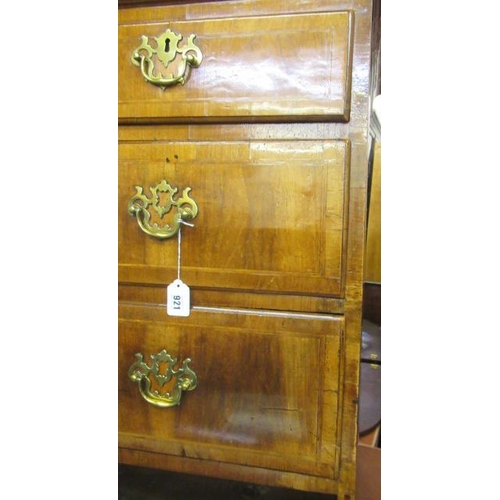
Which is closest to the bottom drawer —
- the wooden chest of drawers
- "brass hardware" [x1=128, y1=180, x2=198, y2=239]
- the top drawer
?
the wooden chest of drawers

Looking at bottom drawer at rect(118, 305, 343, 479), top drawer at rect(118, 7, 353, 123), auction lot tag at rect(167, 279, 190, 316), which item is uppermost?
top drawer at rect(118, 7, 353, 123)

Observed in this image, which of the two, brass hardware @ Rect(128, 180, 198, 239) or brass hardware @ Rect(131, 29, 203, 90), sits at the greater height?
brass hardware @ Rect(131, 29, 203, 90)

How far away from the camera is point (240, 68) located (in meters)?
0.50

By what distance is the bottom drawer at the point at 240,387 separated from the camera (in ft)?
1.68

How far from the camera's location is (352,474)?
514 mm

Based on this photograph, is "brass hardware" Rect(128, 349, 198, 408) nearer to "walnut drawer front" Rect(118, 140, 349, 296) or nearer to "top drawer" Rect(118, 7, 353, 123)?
"walnut drawer front" Rect(118, 140, 349, 296)

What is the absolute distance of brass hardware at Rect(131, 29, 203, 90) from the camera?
0.51 m

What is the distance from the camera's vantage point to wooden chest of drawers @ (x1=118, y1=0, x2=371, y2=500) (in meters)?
0.49

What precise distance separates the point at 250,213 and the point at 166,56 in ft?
0.73

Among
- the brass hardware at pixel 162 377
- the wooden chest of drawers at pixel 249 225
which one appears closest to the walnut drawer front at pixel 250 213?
the wooden chest of drawers at pixel 249 225

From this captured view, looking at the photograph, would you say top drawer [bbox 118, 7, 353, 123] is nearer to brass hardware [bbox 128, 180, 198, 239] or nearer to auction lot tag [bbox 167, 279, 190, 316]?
brass hardware [bbox 128, 180, 198, 239]

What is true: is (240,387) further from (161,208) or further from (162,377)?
(161,208)
